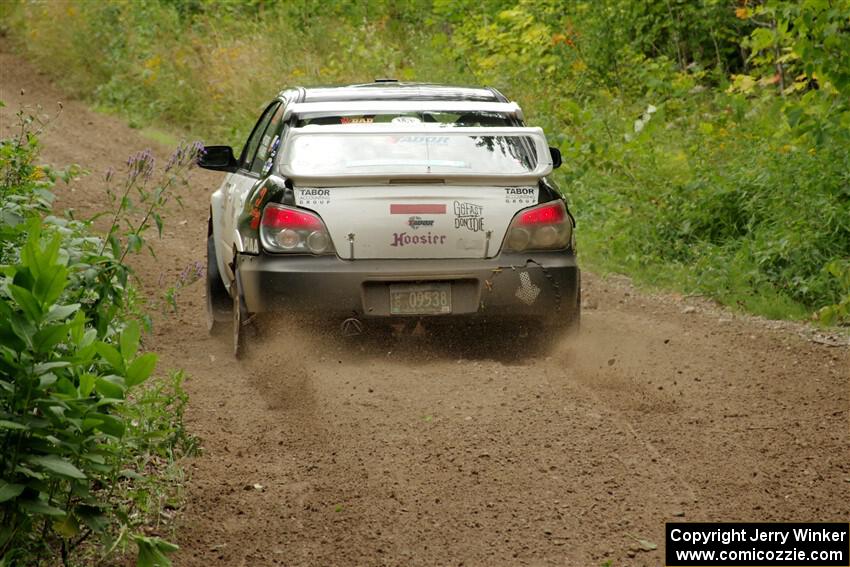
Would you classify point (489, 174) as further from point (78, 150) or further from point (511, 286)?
point (78, 150)

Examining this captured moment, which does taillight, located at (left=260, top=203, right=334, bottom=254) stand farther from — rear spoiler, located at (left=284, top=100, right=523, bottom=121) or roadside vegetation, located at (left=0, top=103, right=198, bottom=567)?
roadside vegetation, located at (left=0, top=103, right=198, bottom=567)

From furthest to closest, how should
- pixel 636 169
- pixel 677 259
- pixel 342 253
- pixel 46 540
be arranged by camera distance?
pixel 636 169 < pixel 677 259 < pixel 342 253 < pixel 46 540

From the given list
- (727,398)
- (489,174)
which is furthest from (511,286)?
(727,398)

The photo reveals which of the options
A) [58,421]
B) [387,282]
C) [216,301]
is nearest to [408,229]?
[387,282]

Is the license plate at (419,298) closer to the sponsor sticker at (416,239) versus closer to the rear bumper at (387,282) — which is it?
the rear bumper at (387,282)

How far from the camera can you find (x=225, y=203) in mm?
9461

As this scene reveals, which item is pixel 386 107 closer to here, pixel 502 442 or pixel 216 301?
pixel 216 301

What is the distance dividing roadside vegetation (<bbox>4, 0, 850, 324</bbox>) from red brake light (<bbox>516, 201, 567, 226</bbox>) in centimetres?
165

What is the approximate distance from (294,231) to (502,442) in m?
2.22

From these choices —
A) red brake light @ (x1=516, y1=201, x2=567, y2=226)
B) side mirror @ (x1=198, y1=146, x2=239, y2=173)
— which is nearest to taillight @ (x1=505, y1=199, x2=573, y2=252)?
red brake light @ (x1=516, y1=201, x2=567, y2=226)

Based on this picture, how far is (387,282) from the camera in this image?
7.85 meters

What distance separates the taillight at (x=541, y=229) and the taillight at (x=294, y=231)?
44.2 inches

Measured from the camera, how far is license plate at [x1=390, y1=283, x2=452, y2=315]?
25.8 feet

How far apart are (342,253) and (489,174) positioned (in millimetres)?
1000
